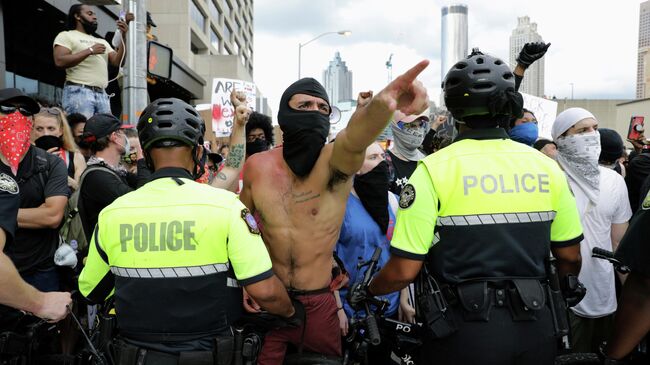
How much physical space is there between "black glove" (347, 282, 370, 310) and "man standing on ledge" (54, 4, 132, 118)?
17.5 feet

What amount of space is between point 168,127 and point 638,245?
2.28 meters

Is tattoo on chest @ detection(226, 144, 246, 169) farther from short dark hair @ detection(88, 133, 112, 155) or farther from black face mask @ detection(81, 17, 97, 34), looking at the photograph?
black face mask @ detection(81, 17, 97, 34)

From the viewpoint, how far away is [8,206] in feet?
8.80

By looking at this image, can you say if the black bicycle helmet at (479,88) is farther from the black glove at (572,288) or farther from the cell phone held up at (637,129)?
the cell phone held up at (637,129)

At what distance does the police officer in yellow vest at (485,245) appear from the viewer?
2322mm

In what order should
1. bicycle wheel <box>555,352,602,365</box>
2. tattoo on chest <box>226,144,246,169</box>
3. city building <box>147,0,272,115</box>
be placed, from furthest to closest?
city building <box>147,0,272,115</box>, tattoo on chest <box>226,144,246,169</box>, bicycle wheel <box>555,352,602,365</box>

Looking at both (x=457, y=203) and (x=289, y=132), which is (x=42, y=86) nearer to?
(x=289, y=132)

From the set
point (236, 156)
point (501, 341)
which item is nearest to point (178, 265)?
point (501, 341)

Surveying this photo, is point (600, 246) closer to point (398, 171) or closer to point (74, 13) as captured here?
point (398, 171)

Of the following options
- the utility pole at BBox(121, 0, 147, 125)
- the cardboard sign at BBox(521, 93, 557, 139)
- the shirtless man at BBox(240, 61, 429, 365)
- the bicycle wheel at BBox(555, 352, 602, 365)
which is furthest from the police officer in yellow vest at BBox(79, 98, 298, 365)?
the cardboard sign at BBox(521, 93, 557, 139)

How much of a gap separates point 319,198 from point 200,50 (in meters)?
44.2

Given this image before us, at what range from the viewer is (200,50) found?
44.3 metres

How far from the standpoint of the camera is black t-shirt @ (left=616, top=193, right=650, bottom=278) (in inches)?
90.0

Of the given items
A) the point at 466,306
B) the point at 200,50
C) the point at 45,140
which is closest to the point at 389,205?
the point at 466,306
